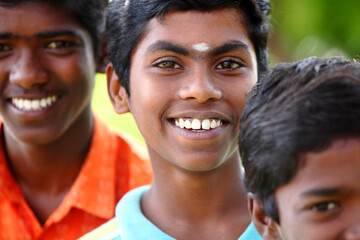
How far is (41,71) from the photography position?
291 cm

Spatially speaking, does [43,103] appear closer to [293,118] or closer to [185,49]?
[185,49]

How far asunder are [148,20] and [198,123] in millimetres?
450

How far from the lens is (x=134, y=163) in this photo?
3.36 m

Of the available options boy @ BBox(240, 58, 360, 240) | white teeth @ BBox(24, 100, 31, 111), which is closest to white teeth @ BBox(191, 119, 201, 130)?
boy @ BBox(240, 58, 360, 240)

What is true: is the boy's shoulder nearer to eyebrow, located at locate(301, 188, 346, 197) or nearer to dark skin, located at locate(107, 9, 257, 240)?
dark skin, located at locate(107, 9, 257, 240)

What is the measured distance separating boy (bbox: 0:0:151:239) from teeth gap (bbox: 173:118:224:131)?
0.86m

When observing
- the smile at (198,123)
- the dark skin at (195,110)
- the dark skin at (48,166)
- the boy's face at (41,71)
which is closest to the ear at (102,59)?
the boy's face at (41,71)

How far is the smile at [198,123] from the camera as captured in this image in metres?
2.32

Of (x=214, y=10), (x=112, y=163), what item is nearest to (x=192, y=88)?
(x=214, y=10)

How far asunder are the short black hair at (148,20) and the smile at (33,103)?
1.42 feet

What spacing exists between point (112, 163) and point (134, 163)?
124 mm

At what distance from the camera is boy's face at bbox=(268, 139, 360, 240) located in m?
Result: 1.75

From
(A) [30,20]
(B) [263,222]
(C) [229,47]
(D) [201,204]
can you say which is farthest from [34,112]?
(B) [263,222]

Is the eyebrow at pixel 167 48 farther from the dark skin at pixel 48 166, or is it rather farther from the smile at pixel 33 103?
the dark skin at pixel 48 166
